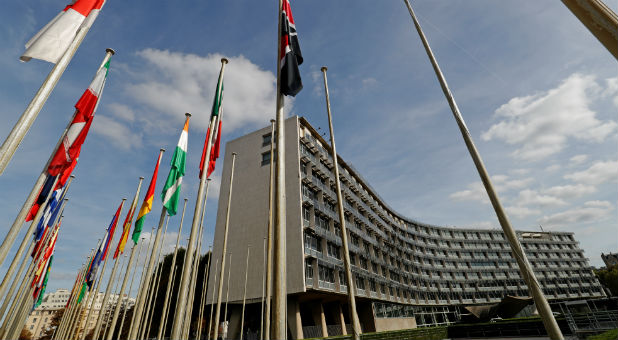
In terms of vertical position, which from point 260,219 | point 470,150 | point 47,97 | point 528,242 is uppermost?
point 528,242

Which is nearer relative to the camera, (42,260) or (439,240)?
(42,260)

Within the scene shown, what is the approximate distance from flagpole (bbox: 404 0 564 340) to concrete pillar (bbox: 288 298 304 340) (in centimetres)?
2485

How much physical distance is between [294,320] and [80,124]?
25.5 m

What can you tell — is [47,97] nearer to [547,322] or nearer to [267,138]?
[547,322]

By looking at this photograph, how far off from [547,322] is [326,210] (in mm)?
30884

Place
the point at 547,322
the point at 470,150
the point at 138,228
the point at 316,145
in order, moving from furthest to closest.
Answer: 1. the point at 316,145
2. the point at 138,228
3. the point at 470,150
4. the point at 547,322

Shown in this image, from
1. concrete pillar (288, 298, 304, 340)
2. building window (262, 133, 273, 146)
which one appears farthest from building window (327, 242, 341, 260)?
building window (262, 133, 273, 146)

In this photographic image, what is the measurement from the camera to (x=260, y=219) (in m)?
31.8

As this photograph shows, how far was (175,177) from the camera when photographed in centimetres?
938

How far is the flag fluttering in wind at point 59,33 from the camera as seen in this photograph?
5326 mm

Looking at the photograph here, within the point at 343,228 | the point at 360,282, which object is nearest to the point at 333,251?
the point at 360,282

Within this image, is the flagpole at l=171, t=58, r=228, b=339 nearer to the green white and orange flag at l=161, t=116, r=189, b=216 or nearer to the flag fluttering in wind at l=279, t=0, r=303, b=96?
the green white and orange flag at l=161, t=116, r=189, b=216

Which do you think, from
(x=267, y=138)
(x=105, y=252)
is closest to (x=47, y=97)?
(x=105, y=252)

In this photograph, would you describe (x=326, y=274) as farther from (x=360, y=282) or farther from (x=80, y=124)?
(x=80, y=124)
